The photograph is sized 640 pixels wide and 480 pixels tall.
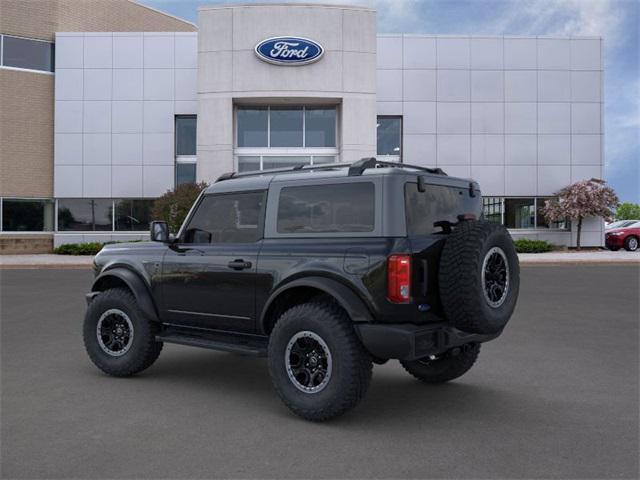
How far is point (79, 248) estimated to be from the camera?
Result: 27.3 m

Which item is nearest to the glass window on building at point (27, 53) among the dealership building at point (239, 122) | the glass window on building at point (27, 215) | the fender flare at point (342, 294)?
the dealership building at point (239, 122)

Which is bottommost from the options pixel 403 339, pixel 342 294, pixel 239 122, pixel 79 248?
pixel 403 339

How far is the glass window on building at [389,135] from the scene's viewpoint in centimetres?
3022

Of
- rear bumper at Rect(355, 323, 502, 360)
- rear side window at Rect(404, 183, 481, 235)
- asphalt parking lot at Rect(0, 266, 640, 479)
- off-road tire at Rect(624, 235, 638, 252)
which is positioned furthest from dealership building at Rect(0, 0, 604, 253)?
rear bumper at Rect(355, 323, 502, 360)

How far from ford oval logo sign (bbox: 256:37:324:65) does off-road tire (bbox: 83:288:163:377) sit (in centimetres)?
2225

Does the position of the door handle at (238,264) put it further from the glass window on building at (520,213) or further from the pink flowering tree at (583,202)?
the glass window on building at (520,213)

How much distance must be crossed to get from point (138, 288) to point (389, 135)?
25497mm

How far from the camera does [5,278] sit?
57.0 ft

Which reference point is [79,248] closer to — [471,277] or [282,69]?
[282,69]

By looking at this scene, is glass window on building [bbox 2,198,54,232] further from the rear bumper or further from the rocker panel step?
the rear bumper

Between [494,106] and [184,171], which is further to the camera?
[494,106]

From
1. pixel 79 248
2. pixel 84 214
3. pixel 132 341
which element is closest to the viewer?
pixel 132 341

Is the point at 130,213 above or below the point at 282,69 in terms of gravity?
below

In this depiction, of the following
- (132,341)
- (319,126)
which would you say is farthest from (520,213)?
(132,341)
